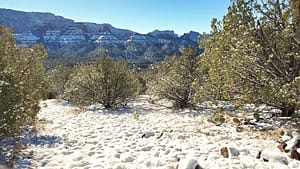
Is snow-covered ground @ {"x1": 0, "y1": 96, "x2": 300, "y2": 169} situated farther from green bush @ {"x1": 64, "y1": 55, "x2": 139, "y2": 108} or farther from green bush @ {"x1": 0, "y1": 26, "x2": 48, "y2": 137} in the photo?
green bush @ {"x1": 64, "y1": 55, "x2": 139, "y2": 108}

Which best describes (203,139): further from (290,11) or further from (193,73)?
(193,73)

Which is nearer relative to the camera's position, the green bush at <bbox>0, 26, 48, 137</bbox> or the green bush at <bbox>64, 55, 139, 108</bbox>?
the green bush at <bbox>0, 26, 48, 137</bbox>

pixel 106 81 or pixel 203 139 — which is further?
pixel 106 81

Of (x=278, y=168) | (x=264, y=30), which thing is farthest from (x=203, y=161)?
(x=264, y=30)

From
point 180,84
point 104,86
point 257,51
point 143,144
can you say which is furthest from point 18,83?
point 180,84

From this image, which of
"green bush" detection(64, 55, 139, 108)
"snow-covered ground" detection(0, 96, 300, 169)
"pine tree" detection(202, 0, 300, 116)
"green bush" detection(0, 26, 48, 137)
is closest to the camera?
"snow-covered ground" detection(0, 96, 300, 169)

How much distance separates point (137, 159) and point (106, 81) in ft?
27.4

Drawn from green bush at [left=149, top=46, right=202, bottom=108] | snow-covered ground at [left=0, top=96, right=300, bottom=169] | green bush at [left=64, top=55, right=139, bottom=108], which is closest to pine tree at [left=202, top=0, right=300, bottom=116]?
snow-covered ground at [left=0, top=96, right=300, bottom=169]

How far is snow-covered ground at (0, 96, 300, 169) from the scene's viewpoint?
5.36m

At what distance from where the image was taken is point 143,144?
6.70 m

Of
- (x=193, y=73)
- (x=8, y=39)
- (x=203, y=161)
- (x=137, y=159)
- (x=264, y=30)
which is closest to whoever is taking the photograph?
(x=203, y=161)

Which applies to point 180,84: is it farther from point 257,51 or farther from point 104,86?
point 257,51

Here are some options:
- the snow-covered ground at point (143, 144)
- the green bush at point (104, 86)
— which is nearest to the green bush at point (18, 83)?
the snow-covered ground at point (143, 144)

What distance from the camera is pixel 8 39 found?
8.33 meters
